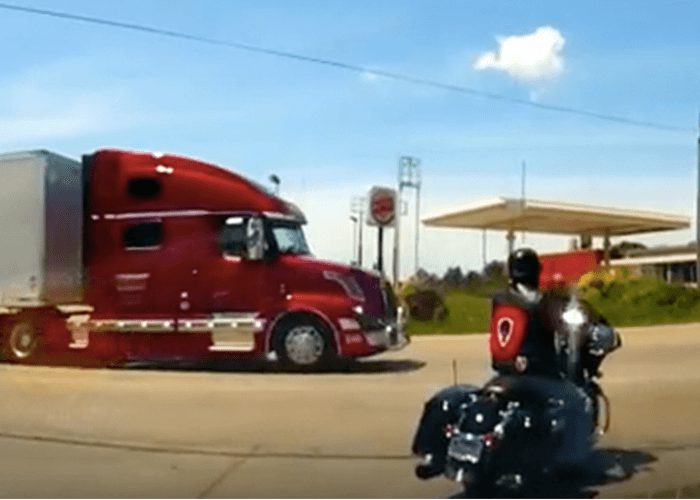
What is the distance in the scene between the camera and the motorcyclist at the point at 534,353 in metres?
7.75

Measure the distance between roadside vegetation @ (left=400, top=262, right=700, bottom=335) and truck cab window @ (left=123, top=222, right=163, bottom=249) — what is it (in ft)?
24.1

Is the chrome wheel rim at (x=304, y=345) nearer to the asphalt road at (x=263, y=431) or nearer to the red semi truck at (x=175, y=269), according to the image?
the red semi truck at (x=175, y=269)

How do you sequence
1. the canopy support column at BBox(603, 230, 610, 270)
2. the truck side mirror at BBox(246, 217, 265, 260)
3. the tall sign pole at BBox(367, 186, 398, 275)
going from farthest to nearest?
1. the canopy support column at BBox(603, 230, 610, 270)
2. the tall sign pole at BBox(367, 186, 398, 275)
3. the truck side mirror at BBox(246, 217, 265, 260)

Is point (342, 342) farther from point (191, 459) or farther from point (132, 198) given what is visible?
point (191, 459)

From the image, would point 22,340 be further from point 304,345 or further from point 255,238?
point 304,345

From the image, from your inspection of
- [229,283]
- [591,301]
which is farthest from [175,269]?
[591,301]

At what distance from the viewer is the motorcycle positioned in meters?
7.25

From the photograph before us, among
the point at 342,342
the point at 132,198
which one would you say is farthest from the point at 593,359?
the point at 132,198

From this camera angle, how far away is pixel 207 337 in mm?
17875

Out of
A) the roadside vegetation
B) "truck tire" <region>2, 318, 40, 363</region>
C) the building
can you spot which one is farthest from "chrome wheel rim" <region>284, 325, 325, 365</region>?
the building

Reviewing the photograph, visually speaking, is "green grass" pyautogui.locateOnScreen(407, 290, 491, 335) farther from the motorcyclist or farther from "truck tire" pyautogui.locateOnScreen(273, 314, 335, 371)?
the motorcyclist

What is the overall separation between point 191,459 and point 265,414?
103 inches

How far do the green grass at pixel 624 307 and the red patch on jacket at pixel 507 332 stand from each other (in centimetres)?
1596

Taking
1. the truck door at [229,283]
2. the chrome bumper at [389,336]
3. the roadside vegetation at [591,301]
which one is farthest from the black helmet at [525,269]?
the roadside vegetation at [591,301]
